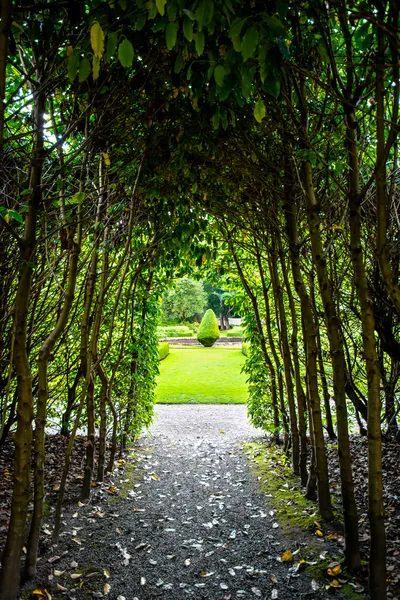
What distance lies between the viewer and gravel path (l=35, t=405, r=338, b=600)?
296 cm

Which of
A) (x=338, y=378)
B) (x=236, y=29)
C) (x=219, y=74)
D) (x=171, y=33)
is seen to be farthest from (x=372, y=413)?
(x=171, y=33)

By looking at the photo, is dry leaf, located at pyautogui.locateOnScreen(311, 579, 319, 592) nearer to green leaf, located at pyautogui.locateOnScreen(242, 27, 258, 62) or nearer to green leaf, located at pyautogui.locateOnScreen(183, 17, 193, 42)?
green leaf, located at pyautogui.locateOnScreen(242, 27, 258, 62)

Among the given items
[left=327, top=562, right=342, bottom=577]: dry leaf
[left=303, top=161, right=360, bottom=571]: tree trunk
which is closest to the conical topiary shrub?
[left=303, top=161, right=360, bottom=571]: tree trunk

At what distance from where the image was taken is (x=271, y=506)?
4.43 metres

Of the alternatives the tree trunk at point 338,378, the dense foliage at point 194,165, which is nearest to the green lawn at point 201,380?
the dense foliage at point 194,165

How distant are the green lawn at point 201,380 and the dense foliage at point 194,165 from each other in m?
Answer: 5.96

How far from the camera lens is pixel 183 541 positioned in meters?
3.76

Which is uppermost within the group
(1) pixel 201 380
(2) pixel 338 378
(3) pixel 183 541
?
(2) pixel 338 378

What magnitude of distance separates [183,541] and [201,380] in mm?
11506

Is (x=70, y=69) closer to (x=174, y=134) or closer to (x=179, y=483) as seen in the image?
(x=174, y=134)

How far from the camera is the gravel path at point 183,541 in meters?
2.96

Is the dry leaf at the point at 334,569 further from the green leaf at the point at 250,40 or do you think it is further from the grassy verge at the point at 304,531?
the green leaf at the point at 250,40

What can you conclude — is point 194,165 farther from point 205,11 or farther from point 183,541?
point 183,541

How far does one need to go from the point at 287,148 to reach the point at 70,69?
7.07ft
